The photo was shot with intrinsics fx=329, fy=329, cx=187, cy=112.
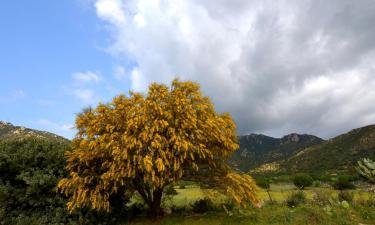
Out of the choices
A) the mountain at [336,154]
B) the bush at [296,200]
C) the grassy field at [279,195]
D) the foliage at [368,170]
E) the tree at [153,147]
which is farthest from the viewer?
the mountain at [336,154]

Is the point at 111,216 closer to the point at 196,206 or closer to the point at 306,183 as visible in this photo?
the point at 196,206

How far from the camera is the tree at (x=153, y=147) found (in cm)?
1433

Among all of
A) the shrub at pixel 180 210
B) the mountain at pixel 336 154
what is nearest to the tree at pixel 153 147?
the shrub at pixel 180 210

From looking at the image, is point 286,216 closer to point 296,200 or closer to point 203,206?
point 296,200

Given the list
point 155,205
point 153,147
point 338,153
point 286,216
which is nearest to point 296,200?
point 286,216

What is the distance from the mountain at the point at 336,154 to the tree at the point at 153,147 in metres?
72.6

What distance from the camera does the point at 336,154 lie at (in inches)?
3674

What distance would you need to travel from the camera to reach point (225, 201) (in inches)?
690

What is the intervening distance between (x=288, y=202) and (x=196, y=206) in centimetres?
522

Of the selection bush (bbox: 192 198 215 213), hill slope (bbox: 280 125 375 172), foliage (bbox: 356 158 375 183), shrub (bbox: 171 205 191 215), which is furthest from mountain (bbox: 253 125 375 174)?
foliage (bbox: 356 158 375 183)

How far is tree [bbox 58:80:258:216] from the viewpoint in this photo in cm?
1433

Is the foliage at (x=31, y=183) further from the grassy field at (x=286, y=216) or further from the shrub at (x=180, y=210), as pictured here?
the shrub at (x=180, y=210)

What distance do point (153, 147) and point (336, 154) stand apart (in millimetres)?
90839

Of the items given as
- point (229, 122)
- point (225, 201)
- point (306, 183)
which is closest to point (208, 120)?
point (229, 122)
